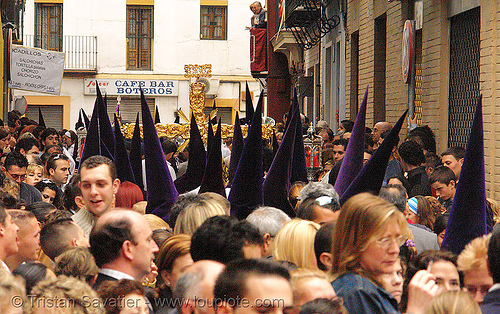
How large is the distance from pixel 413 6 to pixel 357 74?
183 inches

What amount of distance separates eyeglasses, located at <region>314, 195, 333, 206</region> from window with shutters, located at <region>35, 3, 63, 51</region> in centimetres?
2835

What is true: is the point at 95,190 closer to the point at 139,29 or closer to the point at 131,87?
the point at 131,87

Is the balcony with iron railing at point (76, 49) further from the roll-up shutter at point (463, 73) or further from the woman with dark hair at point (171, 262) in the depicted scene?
the woman with dark hair at point (171, 262)

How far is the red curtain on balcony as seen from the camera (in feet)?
94.7

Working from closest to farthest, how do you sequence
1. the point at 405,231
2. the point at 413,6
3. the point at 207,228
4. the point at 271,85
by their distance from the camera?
1. the point at 405,231
2. the point at 207,228
3. the point at 413,6
4. the point at 271,85

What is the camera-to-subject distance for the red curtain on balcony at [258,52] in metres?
28.9

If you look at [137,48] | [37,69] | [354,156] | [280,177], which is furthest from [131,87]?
[354,156]

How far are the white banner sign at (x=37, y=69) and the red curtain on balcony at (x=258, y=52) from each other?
1177 centimetres

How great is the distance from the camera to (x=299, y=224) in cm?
452

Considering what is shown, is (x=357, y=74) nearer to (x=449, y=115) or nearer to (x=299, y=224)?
(x=449, y=115)

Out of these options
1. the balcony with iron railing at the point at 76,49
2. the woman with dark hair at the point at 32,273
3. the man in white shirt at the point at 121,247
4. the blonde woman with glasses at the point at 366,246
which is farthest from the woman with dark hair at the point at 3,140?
the balcony with iron railing at the point at 76,49

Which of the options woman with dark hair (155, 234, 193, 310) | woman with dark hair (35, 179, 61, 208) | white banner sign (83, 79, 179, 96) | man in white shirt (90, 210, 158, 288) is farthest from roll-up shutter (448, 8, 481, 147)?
white banner sign (83, 79, 179, 96)

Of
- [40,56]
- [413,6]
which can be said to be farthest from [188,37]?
[413,6]

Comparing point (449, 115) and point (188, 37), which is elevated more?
point (188, 37)
